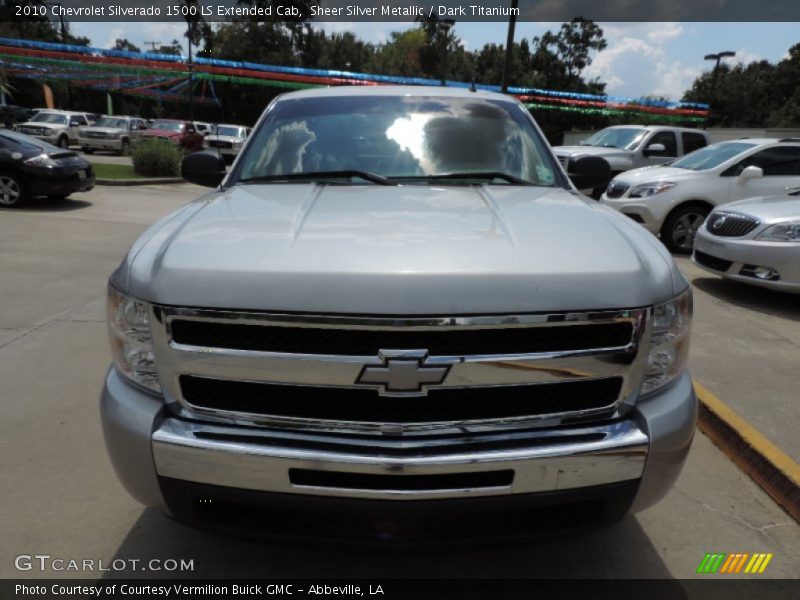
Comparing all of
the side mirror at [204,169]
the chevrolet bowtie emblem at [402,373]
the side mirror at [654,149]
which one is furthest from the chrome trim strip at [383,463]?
the side mirror at [654,149]

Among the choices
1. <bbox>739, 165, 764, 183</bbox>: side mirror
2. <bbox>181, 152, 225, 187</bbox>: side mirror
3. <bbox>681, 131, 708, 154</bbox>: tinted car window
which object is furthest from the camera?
<bbox>681, 131, 708, 154</bbox>: tinted car window

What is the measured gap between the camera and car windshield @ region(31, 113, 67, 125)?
1053 inches

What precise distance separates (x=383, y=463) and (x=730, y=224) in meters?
6.35

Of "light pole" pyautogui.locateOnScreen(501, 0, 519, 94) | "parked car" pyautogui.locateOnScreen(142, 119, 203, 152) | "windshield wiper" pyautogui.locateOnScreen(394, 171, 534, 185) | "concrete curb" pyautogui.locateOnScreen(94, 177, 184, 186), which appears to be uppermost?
"light pole" pyautogui.locateOnScreen(501, 0, 519, 94)

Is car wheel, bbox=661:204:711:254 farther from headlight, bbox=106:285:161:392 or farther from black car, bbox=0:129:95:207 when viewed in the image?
black car, bbox=0:129:95:207

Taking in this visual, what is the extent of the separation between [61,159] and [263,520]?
460 inches

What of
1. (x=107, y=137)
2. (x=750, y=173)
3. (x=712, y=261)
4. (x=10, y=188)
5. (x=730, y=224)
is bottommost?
(x=107, y=137)

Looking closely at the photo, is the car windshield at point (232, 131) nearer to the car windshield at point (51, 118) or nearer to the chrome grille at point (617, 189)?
the car windshield at point (51, 118)

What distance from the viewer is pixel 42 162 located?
11.2m

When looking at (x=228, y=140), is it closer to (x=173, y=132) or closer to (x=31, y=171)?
(x=173, y=132)

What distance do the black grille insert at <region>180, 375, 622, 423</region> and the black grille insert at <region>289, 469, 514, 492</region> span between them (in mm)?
164

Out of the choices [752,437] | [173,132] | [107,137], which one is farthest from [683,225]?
[107,137]

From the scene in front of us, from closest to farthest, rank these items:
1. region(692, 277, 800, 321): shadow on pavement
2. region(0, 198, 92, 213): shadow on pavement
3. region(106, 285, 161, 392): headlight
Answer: region(106, 285, 161, 392): headlight, region(692, 277, 800, 321): shadow on pavement, region(0, 198, 92, 213): shadow on pavement

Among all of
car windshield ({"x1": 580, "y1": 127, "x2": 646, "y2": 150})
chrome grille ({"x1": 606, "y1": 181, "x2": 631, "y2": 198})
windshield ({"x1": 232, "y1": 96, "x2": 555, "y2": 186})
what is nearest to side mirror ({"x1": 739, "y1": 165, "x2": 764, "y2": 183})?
chrome grille ({"x1": 606, "y1": 181, "x2": 631, "y2": 198})
